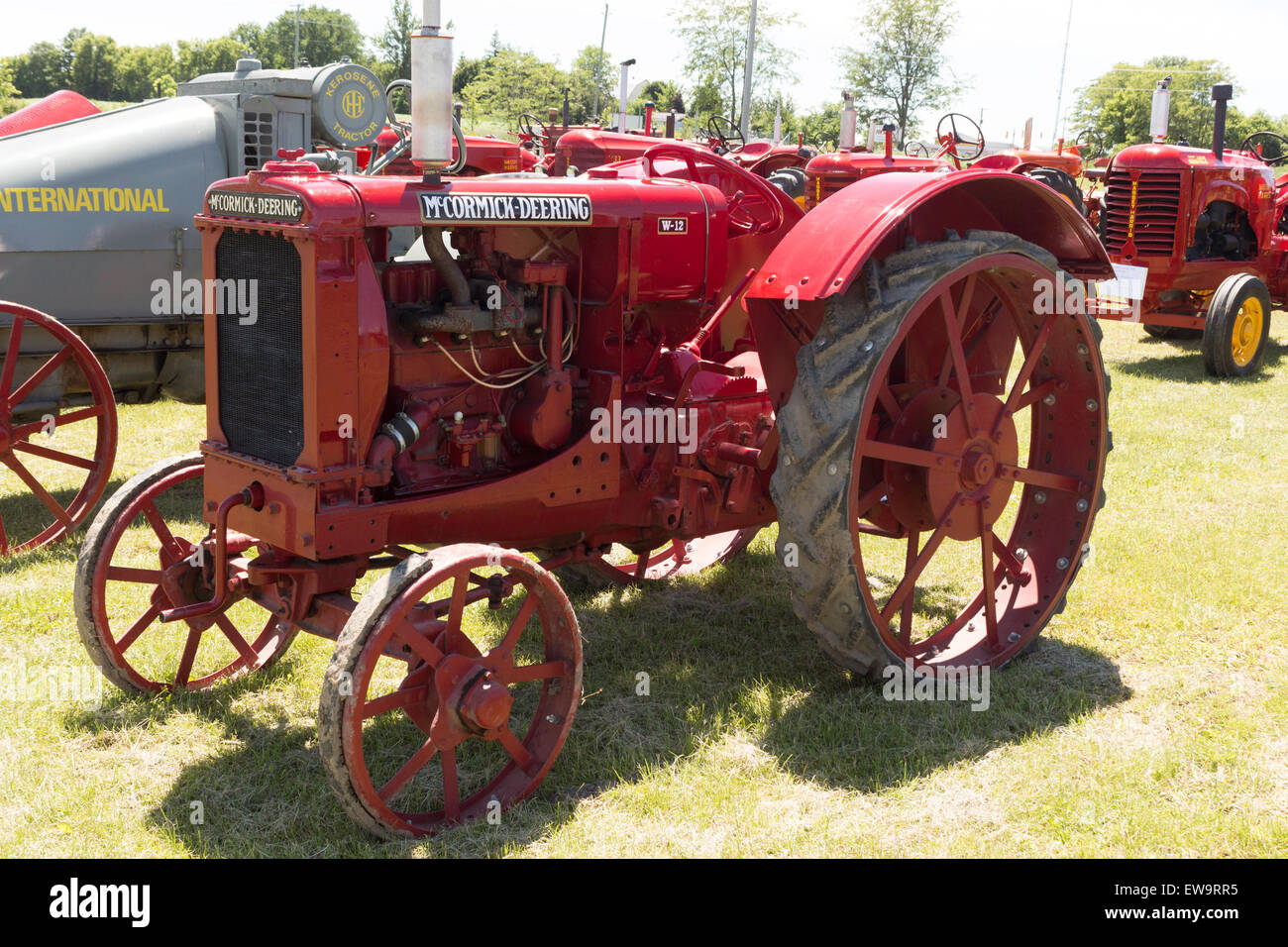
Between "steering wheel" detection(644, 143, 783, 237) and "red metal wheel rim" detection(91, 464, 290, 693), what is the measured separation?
1913 millimetres

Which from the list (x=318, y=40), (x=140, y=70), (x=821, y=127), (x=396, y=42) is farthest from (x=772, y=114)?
(x=140, y=70)

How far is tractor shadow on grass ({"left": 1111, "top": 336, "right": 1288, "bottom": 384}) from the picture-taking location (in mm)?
9812

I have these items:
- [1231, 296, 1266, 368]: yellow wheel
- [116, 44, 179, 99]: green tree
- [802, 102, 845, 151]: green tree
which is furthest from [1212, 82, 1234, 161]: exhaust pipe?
[116, 44, 179, 99]: green tree

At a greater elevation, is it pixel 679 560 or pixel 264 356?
pixel 264 356

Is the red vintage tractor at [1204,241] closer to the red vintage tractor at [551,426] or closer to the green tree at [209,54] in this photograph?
the red vintage tractor at [551,426]

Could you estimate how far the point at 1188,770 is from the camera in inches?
136

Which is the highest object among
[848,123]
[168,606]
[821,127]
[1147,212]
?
[821,127]

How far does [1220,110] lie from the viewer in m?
10.1

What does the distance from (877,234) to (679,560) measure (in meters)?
2.14

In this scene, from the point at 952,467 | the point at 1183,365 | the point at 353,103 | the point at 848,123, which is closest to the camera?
the point at 952,467

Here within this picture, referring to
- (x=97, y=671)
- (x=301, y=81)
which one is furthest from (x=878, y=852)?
(x=301, y=81)

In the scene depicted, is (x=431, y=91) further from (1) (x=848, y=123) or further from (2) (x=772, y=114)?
(2) (x=772, y=114)

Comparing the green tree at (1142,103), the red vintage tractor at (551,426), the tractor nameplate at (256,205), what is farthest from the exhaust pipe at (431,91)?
the green tree at (1142,103)

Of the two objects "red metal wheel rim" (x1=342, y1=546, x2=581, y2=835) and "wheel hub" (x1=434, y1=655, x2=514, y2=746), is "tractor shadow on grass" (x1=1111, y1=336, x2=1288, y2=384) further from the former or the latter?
"wheel hub" (x1=434, y1=655, x2=514, y2=746)
